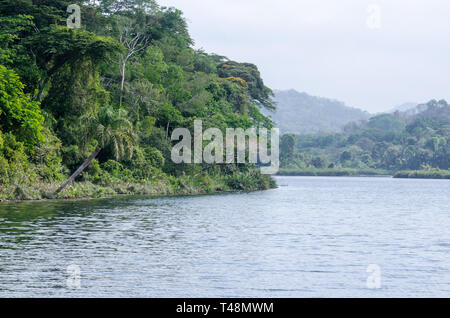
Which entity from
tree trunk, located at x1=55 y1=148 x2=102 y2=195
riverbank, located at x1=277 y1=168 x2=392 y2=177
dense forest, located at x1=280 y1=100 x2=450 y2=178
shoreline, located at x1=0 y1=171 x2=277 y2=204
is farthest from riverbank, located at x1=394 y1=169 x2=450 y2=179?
tree trunk, located at x1=55 y1=148 x2=102 y2=195

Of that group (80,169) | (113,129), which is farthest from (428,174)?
(80,169)

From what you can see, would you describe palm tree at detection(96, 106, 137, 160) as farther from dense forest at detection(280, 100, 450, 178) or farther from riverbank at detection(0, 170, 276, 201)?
dense forest at detection(280, 100, 450, 178)

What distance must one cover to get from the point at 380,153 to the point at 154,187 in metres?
111

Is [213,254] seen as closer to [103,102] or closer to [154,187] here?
[103,102]

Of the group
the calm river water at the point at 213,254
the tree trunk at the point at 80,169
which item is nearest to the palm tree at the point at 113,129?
the tree trunk at the point at 80,169

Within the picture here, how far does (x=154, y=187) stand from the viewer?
1946 inches

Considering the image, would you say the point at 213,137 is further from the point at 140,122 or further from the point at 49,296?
the point at 49,296

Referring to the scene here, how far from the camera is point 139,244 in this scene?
19672 millimetres

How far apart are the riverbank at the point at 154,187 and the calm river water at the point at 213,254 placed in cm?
545

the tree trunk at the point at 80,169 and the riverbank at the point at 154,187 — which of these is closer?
the riverbank at the point at 154,187

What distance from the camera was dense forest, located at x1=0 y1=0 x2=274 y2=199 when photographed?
123 feet

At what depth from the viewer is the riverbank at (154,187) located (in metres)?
36.6

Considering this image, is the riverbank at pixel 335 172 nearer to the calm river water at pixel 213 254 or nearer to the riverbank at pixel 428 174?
the riverbank at pixel 428 174

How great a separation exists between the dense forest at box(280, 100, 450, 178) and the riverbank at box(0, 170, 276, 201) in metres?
73.9
